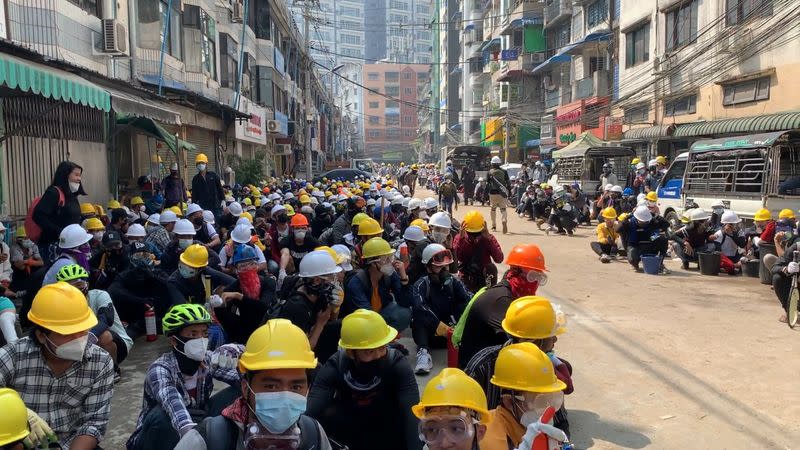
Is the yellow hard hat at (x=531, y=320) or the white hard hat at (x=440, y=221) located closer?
the yellow hard hat at (x=531, y=320)

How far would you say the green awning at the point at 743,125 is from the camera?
54.5 ft

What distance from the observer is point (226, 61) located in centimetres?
2441

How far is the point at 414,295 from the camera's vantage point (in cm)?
638

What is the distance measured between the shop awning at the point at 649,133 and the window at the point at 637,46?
2983 mm

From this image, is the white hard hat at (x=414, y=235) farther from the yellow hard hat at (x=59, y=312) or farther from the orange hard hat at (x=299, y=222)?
the yellow hard hat at (x=59, y=312)

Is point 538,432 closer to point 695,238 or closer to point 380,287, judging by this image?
point 380,287

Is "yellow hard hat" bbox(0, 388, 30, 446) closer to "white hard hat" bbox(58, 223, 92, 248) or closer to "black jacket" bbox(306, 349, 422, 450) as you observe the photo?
"black jacket" bbox(306, 349, 422, 450)

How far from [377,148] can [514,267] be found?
387 ft

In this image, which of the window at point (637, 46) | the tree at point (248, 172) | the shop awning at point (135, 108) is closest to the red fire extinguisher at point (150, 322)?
the shop awning at point (135, 108)

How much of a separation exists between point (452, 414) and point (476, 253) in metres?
5.20

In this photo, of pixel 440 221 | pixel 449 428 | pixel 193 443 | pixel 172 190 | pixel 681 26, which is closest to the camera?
pixel 193 443

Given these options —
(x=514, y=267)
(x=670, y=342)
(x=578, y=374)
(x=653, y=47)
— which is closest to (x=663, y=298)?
(x=670, y=342)

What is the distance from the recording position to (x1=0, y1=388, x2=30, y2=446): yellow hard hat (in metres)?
2.43

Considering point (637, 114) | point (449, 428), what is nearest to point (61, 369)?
point (449, 428)
